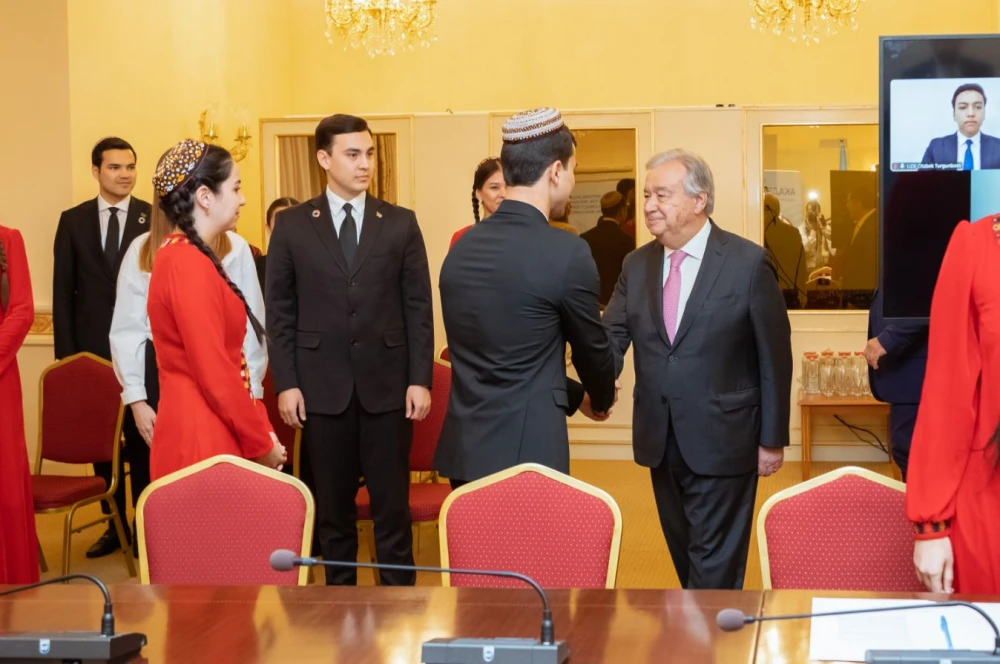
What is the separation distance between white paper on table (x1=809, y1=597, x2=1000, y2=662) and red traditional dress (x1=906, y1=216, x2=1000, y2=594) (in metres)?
0.40

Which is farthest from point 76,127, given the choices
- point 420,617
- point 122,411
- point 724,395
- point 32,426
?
point 420,617

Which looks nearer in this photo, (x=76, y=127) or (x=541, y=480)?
(x=541, y=480)

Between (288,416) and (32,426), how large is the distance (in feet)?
12.4

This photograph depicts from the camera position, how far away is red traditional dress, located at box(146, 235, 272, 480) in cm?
327

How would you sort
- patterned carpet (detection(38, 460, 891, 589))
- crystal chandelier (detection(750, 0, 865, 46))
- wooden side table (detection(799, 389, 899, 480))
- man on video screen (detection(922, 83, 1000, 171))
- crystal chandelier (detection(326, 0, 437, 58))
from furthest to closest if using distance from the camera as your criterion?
crystal chandelier (detection(326, 0, 437, 58)) < crystal chandelier (detection(750, 0, 865, 46)) < wooden side table (detection(799, 389, 899, 480)) < patterned carpet (detection(38, 460, 891, 589)) < man on video screen (detection(922, 83, 1000, 171))

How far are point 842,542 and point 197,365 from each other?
1774mm

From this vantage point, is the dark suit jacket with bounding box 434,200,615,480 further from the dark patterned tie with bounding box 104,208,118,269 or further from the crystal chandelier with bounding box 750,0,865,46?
the crystal chandelier with bounding box 750,0,865,46

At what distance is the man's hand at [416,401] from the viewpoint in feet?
13.7

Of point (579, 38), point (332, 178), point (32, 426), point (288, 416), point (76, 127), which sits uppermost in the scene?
point (579, 38)

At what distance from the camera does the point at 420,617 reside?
7.14 feet

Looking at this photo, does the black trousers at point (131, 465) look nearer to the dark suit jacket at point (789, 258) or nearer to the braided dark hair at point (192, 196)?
the braided dark hair at point (192, 196)

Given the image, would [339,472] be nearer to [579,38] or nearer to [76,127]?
[76,127]

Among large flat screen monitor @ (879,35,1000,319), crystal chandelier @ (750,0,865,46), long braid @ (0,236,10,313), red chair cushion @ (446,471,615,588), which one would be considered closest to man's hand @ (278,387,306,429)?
long braid @ (0,236,10,313)

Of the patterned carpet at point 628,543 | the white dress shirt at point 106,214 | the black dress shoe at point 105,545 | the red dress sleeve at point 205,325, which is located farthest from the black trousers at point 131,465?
the red dress sleeve at point 205,325
